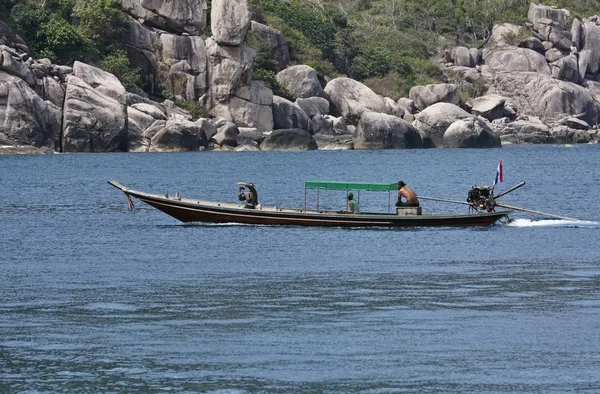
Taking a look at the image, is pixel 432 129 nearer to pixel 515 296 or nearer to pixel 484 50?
pixel 484 50

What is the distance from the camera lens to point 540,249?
117 ft

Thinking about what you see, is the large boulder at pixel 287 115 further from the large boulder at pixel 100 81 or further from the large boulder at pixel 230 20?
the large boulder at pixel 100 81

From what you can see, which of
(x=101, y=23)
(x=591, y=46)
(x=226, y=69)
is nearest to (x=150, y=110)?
(x=226, y=69)

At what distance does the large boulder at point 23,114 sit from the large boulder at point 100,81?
4523 mm

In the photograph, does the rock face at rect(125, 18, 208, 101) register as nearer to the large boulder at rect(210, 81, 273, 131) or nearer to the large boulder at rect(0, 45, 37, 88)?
the large boulder at rect(210, 81, 273, 131)

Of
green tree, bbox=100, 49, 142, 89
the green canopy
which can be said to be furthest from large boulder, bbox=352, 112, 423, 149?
the green canopy

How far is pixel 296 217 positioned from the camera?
40.9m

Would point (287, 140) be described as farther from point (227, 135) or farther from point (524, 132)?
point (524, 132)

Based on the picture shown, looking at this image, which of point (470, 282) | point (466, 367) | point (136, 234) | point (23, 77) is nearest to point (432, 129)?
point (23, 77)

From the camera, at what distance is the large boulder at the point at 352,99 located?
362 feet

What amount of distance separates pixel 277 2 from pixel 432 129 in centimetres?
3012

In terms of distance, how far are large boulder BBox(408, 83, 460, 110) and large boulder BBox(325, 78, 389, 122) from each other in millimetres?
5826

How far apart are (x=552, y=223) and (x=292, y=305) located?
20164 mm

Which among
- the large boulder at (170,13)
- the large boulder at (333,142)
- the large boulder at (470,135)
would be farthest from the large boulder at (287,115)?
the large boulder at (470,135)
